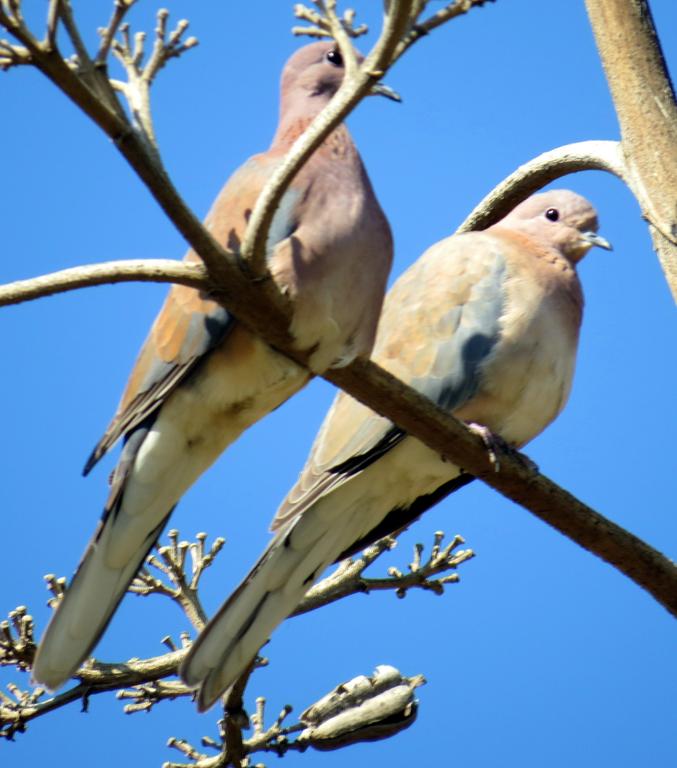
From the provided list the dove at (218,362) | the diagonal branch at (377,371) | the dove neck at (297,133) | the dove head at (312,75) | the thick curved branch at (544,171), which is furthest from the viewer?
the dove head at (312,75)

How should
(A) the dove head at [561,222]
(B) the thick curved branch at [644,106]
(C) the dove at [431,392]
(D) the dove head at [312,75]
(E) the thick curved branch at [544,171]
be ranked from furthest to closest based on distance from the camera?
1. (A) the dove head at [561,222]
2. (C) the dove at [431,392]
3. (D) the dove head at [312,75]
4. (E) the thick curved branch at [544,171]
5. (B) the thick curved branch at [644,106]

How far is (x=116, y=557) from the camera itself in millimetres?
3455

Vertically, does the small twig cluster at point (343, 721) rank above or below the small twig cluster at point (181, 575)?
below

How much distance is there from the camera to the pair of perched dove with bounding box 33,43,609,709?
11.0ft

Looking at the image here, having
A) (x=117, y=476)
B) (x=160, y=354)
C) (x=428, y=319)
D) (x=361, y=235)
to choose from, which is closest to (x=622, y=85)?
(x=361, y=235)

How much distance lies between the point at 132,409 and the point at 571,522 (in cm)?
122

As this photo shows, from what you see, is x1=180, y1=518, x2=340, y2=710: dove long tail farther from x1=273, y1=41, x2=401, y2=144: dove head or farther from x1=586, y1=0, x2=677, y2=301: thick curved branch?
x1=586, y1=0, x2=677, y2=301: thick curved branch

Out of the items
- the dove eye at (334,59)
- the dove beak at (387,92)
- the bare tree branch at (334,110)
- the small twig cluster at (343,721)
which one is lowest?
the small twig cluster at (343,721)

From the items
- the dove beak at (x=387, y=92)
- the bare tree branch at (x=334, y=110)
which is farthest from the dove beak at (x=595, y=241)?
the bare tree branch at (x=334, y=110)

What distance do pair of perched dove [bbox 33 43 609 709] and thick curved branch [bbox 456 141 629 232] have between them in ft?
0.30

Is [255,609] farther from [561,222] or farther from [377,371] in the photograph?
[561,222]

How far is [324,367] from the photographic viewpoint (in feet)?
11.0

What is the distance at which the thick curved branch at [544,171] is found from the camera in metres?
3.72

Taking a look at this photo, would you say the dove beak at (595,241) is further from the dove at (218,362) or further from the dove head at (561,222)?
the dove at (218,362)
